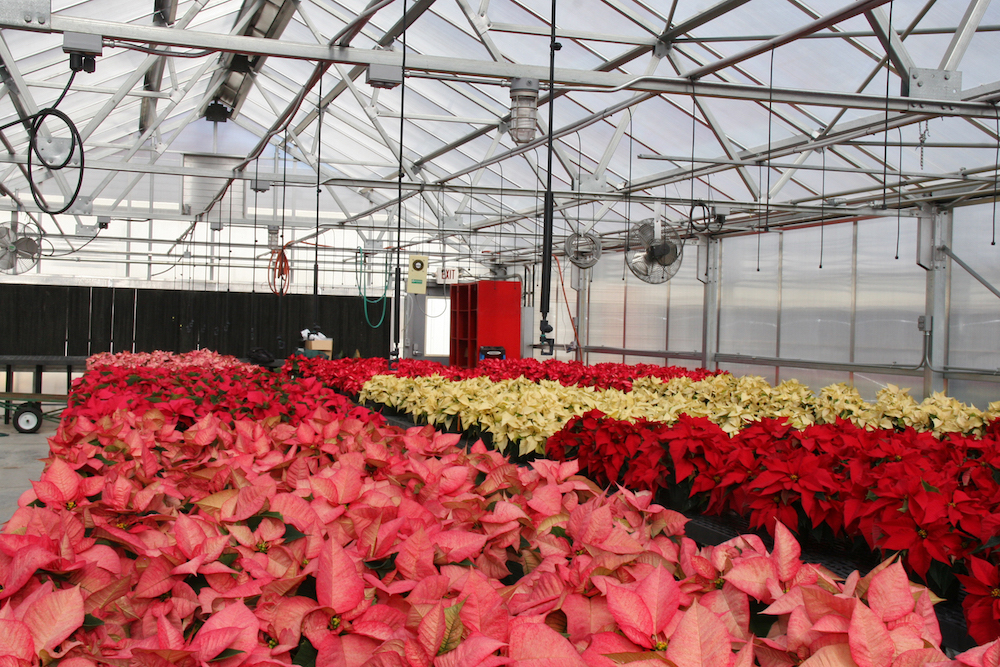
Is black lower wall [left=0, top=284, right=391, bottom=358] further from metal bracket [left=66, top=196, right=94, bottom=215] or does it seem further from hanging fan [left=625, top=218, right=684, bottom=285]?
hanging fan [left=625, top=218, right=684, bottom=285]

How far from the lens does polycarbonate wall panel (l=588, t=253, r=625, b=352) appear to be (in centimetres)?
1630

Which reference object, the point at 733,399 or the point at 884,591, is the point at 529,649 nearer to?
the point at 884,591

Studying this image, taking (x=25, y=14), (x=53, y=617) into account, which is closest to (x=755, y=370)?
(x=25, y=14)

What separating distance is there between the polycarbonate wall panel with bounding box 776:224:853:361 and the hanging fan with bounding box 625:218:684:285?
440cm

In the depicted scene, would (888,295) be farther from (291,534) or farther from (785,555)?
(291,534)

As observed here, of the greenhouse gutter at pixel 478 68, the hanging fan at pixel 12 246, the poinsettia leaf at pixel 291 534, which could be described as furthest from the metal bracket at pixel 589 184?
the poinsettia leaf at pixel 291 534

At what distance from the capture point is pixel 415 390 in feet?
14.0

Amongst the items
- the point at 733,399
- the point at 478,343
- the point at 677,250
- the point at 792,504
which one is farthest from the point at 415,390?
the point at 478,343

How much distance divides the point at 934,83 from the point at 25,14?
592 centimetres

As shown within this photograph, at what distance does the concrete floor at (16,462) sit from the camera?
5.69m

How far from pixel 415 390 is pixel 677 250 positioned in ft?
11.3

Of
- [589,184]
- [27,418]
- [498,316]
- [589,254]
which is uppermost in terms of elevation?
[589,184]

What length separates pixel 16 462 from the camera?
279 inches

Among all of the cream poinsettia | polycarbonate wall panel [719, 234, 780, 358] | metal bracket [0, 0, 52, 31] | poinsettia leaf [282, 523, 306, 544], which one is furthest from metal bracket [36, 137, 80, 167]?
polycarbonate wall panel [719, 234, 780, 358]
